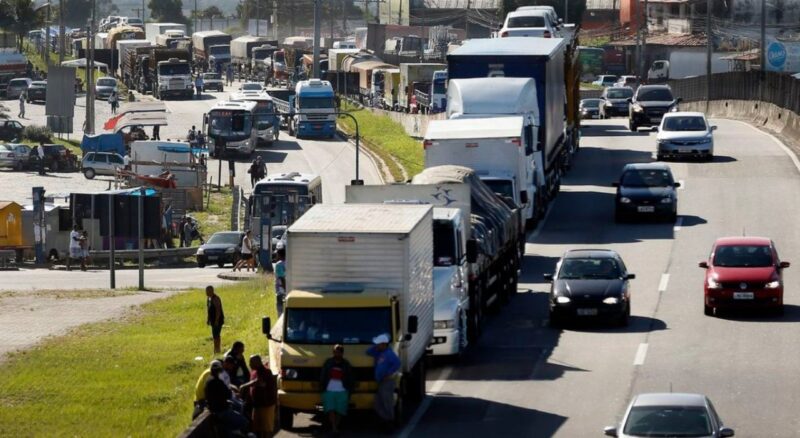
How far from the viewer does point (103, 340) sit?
3506cm

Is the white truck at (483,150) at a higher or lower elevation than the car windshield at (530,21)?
lower

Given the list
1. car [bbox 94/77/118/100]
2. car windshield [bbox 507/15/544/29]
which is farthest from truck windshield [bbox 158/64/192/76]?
car windshield [bbox 507/15/544/29]

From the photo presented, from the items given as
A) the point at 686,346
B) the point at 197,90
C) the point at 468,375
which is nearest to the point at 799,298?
the point at 686,346

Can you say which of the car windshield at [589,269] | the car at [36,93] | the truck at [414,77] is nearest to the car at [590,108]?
the truck at [414,77]

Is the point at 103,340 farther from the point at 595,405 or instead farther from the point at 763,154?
the point at 763,154

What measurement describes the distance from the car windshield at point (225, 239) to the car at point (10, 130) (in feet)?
155

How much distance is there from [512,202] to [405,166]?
117 ft

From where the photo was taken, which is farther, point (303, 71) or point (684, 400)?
point (303, 71)

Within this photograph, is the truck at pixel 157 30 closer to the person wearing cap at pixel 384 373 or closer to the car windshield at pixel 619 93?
the car windshield at pixel 619 93

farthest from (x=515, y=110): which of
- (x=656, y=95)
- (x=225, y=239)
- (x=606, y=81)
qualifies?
(x=606, y=81)

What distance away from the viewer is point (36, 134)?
102 metres

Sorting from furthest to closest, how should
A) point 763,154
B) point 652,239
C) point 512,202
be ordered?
point 763,154, point 652,239, point 512,202

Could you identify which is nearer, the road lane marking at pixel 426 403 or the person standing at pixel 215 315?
the road lane marking at pixel 426 403

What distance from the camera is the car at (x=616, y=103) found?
80.4 metres
